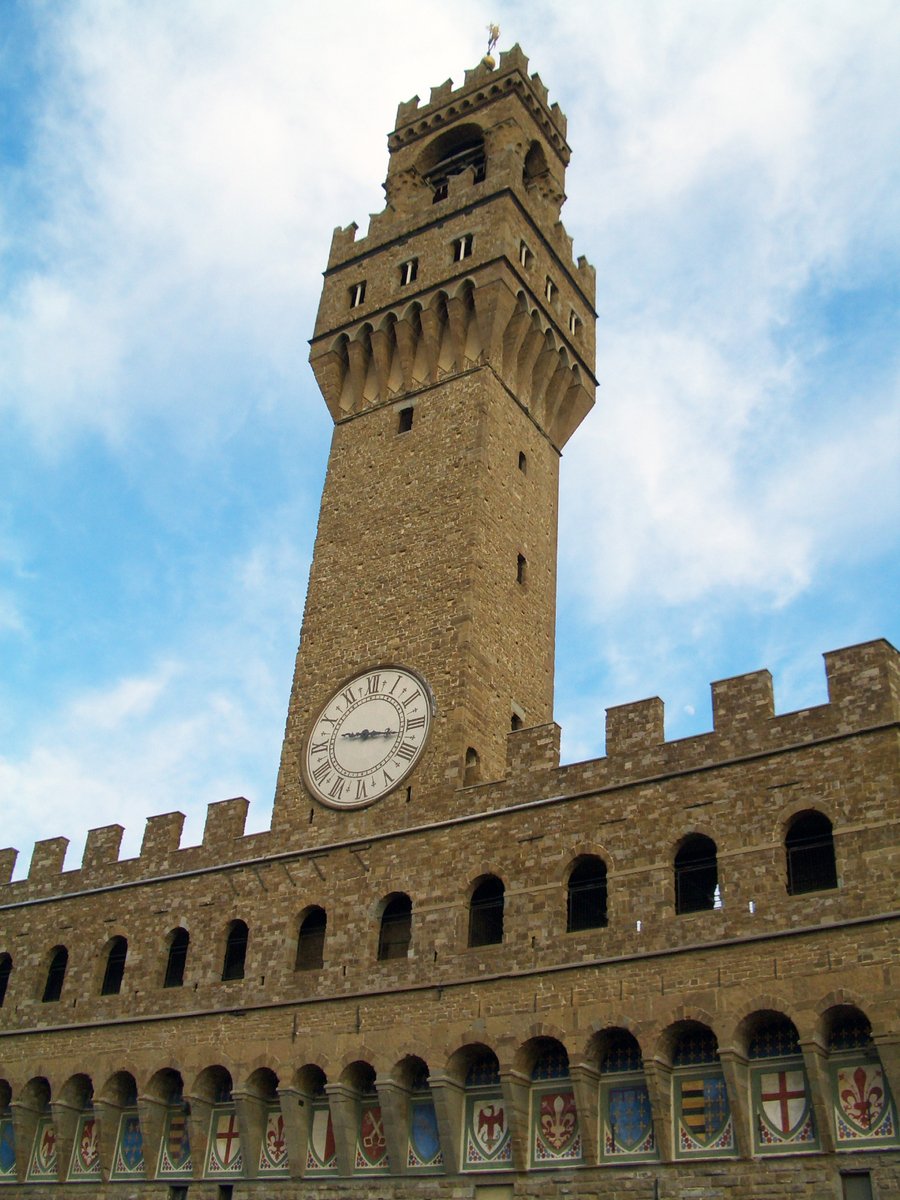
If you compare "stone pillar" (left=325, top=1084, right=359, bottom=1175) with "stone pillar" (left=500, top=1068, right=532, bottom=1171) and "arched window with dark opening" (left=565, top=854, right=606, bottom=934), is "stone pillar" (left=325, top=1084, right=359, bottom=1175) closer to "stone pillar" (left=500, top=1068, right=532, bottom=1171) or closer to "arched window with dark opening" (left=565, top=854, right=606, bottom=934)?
"stone pillar" (left=500, top=1068, right=532, bottom=1171)

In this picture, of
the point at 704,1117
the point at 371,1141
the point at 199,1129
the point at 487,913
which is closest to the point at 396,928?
the point at 487,913

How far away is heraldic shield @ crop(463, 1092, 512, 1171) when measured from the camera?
18453 millimetres

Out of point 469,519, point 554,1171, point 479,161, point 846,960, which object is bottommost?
point 554,1171

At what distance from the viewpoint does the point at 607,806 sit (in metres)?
19.6

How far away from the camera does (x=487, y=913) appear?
20375 millimetres

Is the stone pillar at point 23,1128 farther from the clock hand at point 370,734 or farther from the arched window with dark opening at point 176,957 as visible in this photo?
the clock hand at point 370,734

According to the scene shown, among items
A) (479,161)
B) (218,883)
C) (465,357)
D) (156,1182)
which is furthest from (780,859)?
(479,161)

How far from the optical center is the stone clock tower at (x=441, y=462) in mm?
23391

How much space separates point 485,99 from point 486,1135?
25158mm

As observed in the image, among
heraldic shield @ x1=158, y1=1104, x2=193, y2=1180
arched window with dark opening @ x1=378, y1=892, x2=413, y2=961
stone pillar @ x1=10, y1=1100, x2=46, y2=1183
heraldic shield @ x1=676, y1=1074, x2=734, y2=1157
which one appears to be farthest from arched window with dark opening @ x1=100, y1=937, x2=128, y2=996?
heraldic shield @ x1=676, y1=1074, x2=734, y2=1157

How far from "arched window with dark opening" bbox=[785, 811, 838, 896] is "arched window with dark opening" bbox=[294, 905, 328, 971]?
327 inches

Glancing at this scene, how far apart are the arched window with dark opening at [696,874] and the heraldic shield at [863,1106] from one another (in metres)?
2.97

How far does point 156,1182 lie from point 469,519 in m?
13.3

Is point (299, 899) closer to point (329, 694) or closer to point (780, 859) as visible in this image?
point (329, 694)
